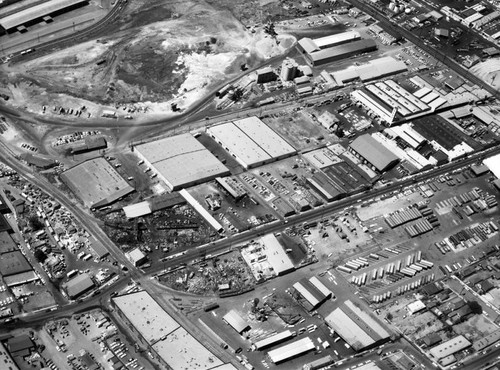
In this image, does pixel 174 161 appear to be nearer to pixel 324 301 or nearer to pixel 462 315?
pixel 324 301

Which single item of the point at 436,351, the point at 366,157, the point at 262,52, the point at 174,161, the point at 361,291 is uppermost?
the point at 262,52

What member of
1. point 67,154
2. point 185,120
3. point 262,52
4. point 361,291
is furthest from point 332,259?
point 262,52

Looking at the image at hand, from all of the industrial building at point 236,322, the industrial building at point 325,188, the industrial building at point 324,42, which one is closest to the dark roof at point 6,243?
the industrial building at point 236,322

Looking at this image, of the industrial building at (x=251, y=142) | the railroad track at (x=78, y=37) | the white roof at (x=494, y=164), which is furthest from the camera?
the railroad track at (x=78, y=37)

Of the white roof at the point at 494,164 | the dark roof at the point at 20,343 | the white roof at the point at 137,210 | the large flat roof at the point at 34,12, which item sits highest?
the large flat roof at the point at 34,12

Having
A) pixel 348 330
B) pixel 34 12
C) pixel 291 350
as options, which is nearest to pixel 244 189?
pixel 348 330

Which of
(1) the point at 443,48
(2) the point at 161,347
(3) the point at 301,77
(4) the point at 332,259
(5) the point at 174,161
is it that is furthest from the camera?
(1) the point at 443,48

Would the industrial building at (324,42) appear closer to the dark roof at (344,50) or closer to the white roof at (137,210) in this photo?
the dark roof at (344,50)
